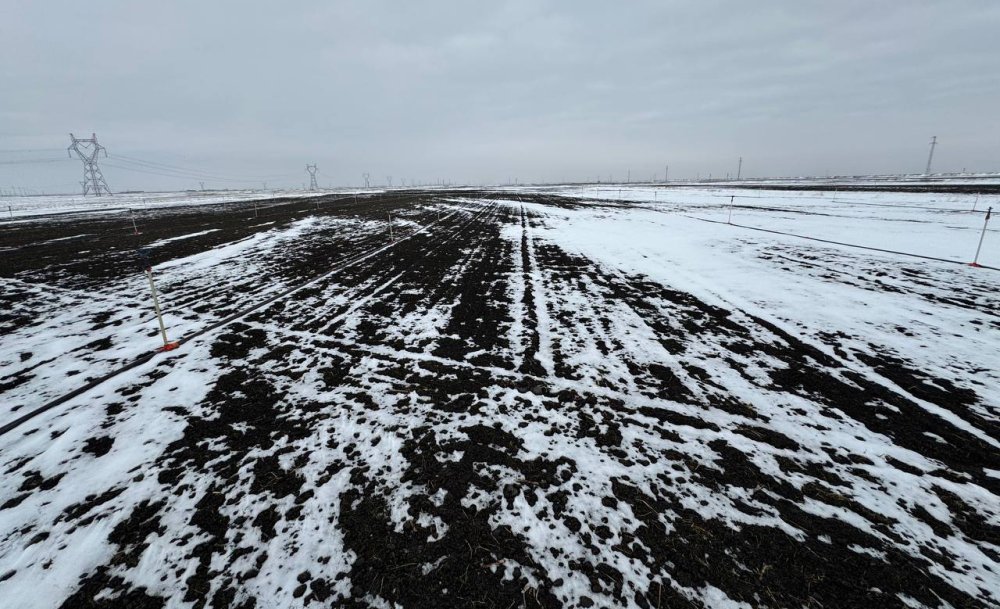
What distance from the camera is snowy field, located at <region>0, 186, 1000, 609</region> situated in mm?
2729

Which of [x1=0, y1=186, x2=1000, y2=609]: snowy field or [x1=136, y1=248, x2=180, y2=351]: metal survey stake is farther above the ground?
[x1=136, y1=248, x2=180, y2=351]: metal survey stake

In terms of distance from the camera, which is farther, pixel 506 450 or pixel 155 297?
pixel 155 297

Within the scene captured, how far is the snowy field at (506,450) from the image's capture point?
273 centimetres

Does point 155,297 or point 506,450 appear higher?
point 155,297

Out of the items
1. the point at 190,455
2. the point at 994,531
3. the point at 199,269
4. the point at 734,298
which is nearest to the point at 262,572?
the point at 190,455

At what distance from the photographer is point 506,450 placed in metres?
3.97

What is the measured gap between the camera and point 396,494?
3.43m

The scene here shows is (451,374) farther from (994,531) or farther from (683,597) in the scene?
(994,531)

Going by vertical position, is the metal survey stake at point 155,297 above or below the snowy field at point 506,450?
above

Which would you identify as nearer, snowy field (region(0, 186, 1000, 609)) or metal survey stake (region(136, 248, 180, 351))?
snowy field (region(0, 186, 1000, 609))

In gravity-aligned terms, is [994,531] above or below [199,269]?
below

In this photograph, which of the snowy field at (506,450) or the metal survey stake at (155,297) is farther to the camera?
the metal survey stake at (155,297)

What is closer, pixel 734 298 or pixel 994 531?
pixel 994 531

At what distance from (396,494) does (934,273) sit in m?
15.2
